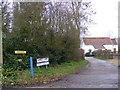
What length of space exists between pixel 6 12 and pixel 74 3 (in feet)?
35.4

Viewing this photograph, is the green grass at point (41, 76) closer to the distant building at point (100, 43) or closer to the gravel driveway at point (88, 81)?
the gravel driveway at point (88, 81)

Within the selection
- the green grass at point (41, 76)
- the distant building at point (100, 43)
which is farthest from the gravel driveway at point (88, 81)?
the distant building at point (100, 43)

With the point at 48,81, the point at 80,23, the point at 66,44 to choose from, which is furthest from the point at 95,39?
the point at 48,81

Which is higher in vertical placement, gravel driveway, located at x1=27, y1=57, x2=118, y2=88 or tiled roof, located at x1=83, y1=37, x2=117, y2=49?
tiled roof, located at x1=83, y1=37, x2=117, y2=49

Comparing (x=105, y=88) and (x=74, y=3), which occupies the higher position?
(x=74, y=3)

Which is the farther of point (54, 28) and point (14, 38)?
point (54, 28)

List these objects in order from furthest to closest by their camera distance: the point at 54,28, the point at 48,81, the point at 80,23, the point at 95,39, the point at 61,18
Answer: the point at 95,39 → the point at 80,23 → the point at 61,18 → the point at 54,28 → the point at 48,81

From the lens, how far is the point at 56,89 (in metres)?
5.99

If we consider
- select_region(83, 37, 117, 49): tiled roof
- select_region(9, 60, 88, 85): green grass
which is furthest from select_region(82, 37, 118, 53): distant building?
select_region(9, 60, 88, 85): green grass

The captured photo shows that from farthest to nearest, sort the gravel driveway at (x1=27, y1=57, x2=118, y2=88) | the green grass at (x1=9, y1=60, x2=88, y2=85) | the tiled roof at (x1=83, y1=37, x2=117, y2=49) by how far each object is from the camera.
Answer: the tiled roof at (x1=83, y1=37, x2=117, y2=49), the green grass at (x1=9, y1=60, x2=88, y2=85), the gravel driveway at (x1=27, y1=57, x2=118, y2=88)

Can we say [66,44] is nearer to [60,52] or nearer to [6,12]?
[60,52]

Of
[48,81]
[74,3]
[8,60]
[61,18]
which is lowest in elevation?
[48,81]

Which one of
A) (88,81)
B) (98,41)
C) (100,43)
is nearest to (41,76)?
(88,81)

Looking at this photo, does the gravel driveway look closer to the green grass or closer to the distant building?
the green grass
